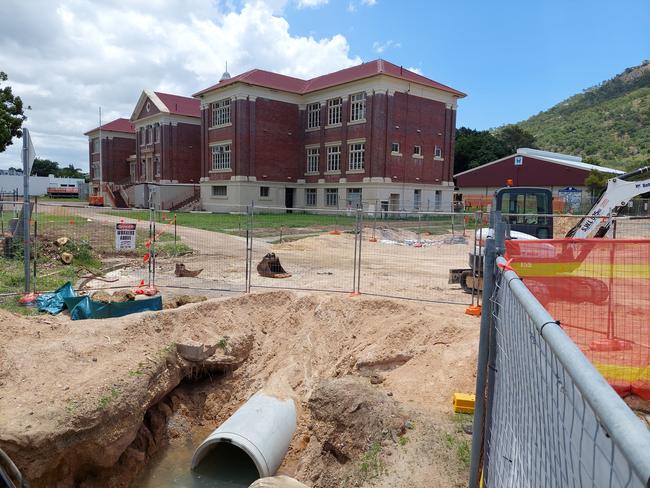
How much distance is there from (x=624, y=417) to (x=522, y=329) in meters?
1.27

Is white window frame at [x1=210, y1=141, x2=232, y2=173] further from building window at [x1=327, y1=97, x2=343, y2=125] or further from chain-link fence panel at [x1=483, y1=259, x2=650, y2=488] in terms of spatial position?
chain-link fence panel at [x1=483, y1=259, x2=650, y2=488]

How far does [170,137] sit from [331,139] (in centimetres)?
1882

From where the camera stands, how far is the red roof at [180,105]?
174ft

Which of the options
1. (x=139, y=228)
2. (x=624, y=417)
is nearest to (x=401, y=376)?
(x=624, y=417)

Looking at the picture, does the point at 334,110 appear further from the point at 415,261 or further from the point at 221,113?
the point at 415,261

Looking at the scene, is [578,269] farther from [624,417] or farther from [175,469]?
[175,469]

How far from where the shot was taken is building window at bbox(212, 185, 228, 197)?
150ft

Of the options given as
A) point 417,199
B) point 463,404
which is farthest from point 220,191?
point 463,404

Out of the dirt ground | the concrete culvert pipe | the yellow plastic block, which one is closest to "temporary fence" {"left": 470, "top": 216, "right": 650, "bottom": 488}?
the dirt ground

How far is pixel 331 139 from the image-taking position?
1711 inches

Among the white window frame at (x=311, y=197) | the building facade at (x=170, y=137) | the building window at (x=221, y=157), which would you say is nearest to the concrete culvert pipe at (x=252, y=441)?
the white window frame at (x=311, y=197)

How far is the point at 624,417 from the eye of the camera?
1264mm

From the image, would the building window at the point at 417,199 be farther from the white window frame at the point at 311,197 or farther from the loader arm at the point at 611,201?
the loader arm at the point at 611,201

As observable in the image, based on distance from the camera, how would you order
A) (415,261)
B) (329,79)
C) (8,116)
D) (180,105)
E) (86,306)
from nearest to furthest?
(86,306) < (415,261) < (8,116) < (329,79) < (180,105)
